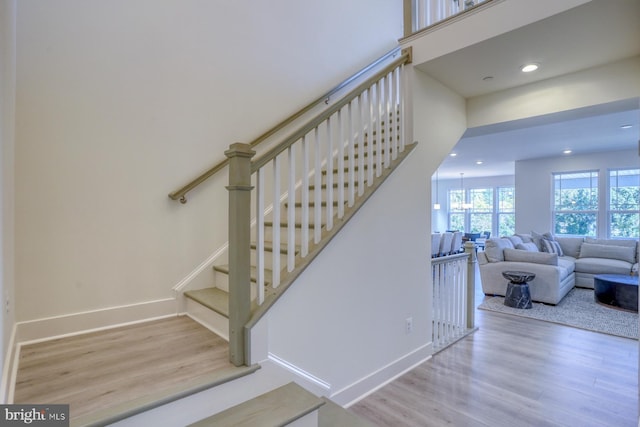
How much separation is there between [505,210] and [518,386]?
33.7 ft

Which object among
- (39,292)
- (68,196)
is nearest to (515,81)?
(68,196)

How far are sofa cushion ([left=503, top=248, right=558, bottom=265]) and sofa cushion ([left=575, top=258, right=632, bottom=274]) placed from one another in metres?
1.50

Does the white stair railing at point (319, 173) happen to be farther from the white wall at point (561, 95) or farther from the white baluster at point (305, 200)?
the white wall at point (561, 95)

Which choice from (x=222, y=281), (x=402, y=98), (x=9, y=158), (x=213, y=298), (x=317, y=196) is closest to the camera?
(x=9, y=158)

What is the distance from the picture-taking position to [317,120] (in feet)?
6.70

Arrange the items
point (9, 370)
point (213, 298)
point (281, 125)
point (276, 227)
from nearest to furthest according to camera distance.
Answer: point (9, 370), point (276, 227), point (213, 298), point (281, 125)

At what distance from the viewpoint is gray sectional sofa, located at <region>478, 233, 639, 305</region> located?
16.0 feet

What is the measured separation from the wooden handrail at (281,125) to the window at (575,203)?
19.9ft

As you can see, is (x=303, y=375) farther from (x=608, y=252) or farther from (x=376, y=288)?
(x=608, y=252)

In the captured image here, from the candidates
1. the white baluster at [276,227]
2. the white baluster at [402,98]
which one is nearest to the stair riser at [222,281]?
the white baluster at [276,227]

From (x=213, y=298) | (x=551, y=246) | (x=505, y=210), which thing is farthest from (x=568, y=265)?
(x=505, y=210)

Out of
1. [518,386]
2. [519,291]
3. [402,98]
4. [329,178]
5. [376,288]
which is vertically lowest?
[518,386]

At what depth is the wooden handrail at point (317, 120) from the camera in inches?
70.6

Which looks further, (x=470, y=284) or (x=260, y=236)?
(x=470, y=284)
